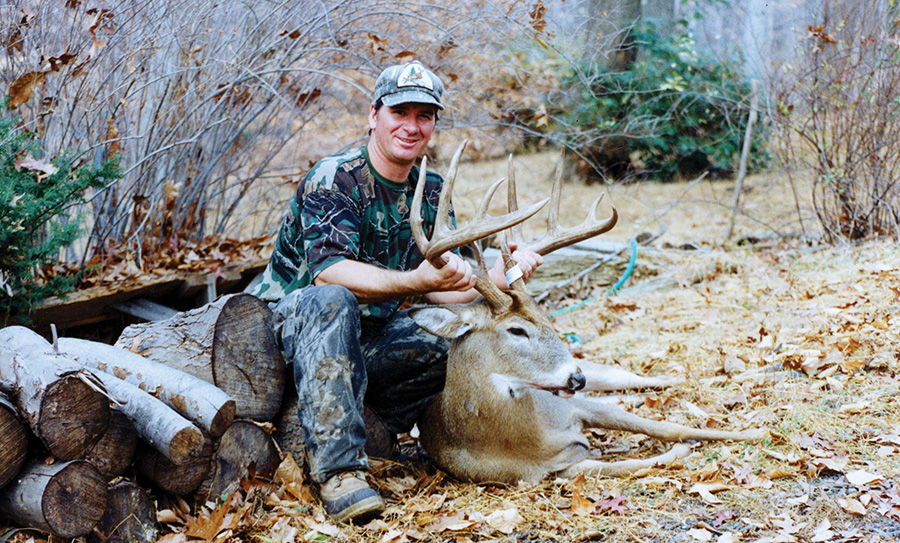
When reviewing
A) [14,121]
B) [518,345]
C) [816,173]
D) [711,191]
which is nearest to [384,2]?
[14,121]

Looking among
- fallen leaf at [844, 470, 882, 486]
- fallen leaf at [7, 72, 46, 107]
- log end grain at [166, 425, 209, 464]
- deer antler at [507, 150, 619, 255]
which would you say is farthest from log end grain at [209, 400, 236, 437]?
fallen leaf at [844, 470, 882, 486]

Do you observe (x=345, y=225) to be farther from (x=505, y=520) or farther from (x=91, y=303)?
(x=91, y=303)

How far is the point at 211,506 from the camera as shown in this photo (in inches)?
151

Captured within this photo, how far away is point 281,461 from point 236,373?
53cm

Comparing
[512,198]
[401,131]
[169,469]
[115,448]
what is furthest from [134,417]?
[512,198]

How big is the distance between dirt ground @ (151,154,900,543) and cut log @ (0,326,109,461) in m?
0.61

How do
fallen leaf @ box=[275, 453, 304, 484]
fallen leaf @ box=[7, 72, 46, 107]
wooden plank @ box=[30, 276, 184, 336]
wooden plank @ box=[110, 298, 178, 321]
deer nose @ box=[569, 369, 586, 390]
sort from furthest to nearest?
1. wooden plank @ box=[110, 298, 178, 321]
2. wooden plank @ box=[30, 276, 184, 336]
3. fallen leaf @ box=[7, 72, 46, 107]
4. fallen leaf @ box=[275, 453, 304, 484]
5. deer nose @ box=[569, 369, 586, 390]

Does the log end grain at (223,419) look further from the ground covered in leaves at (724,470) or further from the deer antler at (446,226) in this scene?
the deer antler at (446,226)

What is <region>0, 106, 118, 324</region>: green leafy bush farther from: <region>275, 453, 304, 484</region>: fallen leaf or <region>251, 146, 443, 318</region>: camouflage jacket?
<region>275, 453, 304, 484</region>: fallen leaf

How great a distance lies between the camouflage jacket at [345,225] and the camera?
14.2 feet

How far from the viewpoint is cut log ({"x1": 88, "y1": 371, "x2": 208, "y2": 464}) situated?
3.54 meters

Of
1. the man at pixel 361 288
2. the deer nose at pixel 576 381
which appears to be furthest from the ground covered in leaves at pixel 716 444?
the deer nose at pixel 576 381

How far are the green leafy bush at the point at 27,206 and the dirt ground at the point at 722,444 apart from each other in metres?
1.88

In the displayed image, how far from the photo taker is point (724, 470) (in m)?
3.98
